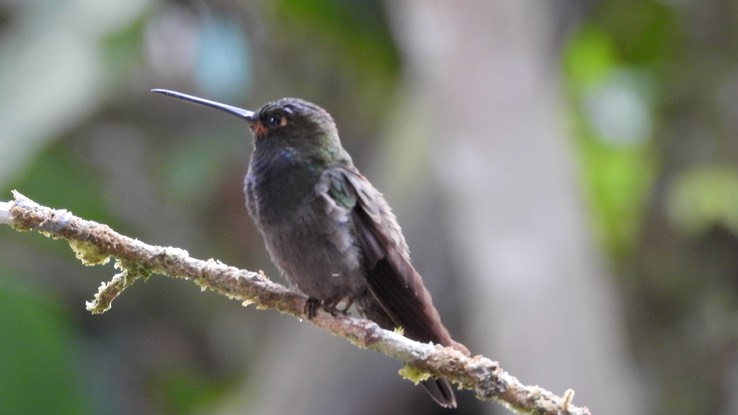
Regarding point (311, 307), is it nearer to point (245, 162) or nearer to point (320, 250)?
point (320, 250)

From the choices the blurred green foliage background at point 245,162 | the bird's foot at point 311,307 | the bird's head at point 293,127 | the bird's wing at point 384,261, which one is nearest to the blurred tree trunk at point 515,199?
the blurred green foliage background at point 245,162

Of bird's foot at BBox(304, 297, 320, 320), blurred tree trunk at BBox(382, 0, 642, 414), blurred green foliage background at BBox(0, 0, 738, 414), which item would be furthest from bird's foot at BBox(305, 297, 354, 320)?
blurred tree trunk at BBox(382, 0, 642, 414)

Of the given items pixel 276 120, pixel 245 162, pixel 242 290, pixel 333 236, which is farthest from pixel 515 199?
pixel 242 290

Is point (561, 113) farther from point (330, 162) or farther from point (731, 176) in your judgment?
point (330, 162)

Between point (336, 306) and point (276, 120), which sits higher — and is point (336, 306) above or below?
below

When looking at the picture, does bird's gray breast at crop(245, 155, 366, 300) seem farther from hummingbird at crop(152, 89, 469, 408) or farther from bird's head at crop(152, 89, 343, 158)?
bird's head at crop(152, 89, 343, 158)

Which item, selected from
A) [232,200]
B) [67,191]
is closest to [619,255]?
[232,200]
